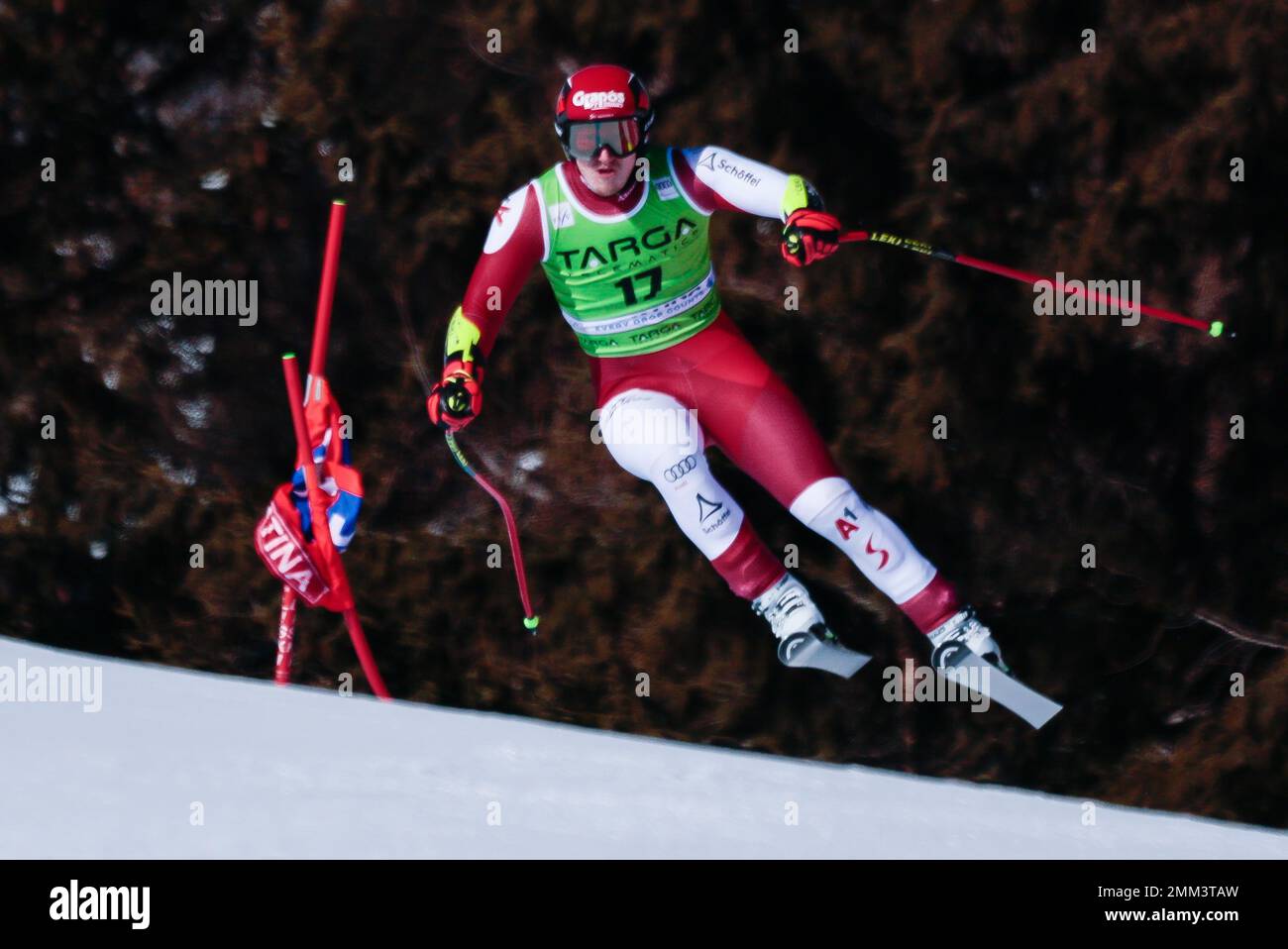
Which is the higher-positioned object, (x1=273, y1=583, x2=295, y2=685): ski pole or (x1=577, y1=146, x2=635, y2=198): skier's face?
(x1=577, y1=146, x2=635, y2=198): skier's face

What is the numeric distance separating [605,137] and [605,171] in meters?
0.07

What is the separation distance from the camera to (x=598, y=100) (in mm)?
3389

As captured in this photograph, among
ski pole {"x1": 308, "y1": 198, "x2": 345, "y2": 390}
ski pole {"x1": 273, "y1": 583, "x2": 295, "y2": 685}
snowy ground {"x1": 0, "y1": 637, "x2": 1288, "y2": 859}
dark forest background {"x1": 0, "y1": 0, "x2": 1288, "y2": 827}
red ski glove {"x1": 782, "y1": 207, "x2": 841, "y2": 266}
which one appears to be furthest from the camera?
dark forest background {"x1": 0, "y1": 0, "x2": 1288, "y2": 827}

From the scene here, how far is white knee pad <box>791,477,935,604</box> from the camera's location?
3.53 metres

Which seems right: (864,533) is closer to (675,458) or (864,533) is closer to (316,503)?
(675,458)

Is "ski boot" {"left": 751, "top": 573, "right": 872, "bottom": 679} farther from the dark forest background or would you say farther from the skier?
the dark forest background

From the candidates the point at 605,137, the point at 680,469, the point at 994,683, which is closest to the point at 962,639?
the point at 994,683

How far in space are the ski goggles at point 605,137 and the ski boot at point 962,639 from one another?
44.9 inches

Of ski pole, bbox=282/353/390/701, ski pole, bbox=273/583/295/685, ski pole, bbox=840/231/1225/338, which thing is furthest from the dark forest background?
ski pole, bbox=282/353/390/701

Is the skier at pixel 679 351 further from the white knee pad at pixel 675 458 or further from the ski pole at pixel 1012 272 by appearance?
the ski pole at pixel 1012 272

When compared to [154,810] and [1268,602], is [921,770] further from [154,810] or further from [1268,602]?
[154,810]

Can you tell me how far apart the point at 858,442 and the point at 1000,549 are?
1.44 ft

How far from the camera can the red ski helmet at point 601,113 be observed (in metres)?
3.39

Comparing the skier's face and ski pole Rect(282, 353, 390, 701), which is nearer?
the skier's face
